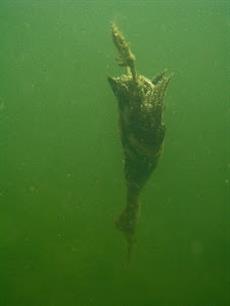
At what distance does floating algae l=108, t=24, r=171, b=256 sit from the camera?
343 centimetres

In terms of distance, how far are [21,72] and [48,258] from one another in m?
2.41

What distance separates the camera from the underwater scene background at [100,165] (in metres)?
5.15

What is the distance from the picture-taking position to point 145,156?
3.67 meters

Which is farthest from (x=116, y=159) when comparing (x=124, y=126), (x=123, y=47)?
(x=123, y=47)

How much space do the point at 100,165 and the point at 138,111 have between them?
2.26 m

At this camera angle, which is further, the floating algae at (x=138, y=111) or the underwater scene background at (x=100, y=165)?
the underwater scene background at (x=100, y=165)

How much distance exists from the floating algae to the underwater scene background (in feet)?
5.89

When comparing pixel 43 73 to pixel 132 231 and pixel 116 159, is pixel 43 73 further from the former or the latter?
pixel 132 231

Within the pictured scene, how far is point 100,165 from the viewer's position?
569 cm

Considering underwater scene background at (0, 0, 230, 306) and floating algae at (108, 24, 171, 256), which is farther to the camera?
underwater scene background at (0, 0, 230, 306)

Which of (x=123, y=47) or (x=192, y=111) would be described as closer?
(x=123, y=47)

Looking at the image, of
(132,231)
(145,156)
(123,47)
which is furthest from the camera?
(132,231)

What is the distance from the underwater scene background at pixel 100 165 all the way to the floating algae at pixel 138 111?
180 centimetres

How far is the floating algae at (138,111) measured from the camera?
3430 millimetres
